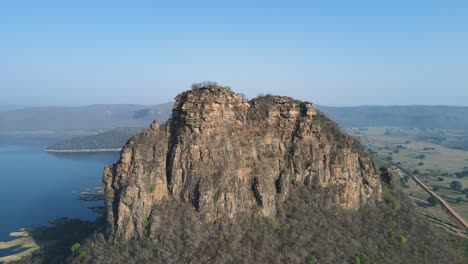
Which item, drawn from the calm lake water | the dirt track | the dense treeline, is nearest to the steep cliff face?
the dense treeline

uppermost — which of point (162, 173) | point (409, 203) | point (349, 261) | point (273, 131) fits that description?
point (273, 131)

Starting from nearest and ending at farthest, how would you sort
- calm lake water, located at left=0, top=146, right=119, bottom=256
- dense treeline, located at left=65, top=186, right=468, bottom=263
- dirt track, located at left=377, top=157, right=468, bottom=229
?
dense treeline, located at left=65, top=186, right=468, bottom=263 → dirt track, located at left=377, top=157, right=468, bottom=229 → calm lake water, located at left=0, top=146, right=119, bottom=256

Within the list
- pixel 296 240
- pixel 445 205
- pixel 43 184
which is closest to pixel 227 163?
pixel 296 240

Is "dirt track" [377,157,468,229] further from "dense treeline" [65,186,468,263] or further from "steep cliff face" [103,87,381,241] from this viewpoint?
"steep cliff face" [103,87,381,241]

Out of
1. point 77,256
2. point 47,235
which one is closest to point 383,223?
point 77,256

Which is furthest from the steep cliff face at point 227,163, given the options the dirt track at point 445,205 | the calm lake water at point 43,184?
the dirt track at point 445,205

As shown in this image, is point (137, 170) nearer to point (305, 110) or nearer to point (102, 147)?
point (305, 110)
